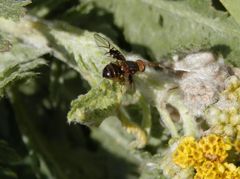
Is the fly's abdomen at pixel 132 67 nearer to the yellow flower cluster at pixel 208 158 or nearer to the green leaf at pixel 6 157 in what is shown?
the yellow flower cluster at pixel 208 158

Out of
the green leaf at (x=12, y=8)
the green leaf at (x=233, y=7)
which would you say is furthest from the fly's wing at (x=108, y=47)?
the green leaf at (x=233, y=7)

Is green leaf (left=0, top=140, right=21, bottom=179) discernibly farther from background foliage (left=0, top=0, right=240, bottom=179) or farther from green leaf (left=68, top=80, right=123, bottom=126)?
green leaf (left=68, top=80, right=123, bottom=126)

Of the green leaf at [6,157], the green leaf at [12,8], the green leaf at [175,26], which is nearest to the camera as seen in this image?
the green leaf at [12,8]

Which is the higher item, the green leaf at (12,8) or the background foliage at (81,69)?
the green leaf at (12,8)

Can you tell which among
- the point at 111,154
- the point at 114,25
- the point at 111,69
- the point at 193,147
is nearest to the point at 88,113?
the point at 111,69

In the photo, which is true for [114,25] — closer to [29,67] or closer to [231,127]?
[29,67]

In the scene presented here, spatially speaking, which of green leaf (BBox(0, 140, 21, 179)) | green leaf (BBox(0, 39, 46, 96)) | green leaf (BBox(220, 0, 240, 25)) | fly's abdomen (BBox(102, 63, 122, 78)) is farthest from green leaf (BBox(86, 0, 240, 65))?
green leaf (BBox(0, 140, 21, 179))

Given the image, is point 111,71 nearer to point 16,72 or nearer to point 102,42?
point 102,42
